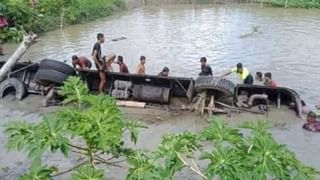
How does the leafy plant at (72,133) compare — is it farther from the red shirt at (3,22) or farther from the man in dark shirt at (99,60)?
the red shirt at (3,22)

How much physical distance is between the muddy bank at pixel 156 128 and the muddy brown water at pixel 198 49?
21 mm

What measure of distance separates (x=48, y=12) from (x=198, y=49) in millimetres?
9788

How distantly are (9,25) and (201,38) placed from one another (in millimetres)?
9356

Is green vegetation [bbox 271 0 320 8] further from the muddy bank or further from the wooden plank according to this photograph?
the wooden plank

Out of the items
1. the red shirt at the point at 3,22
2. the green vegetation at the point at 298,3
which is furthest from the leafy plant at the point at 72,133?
the green vegetation at the point at 298,3

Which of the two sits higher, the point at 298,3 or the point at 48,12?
the point at 48,12

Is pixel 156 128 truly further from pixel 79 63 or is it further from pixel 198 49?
pixel 198 49

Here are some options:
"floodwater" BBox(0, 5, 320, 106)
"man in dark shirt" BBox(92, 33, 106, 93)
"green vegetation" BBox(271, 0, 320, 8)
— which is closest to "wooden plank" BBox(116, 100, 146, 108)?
"man in dark shirt" BBox(92, 33, 106, 93)

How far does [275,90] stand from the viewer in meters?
12.5

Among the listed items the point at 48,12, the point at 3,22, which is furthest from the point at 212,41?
the point at 3,22

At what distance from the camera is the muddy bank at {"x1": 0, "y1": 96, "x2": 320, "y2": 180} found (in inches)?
374

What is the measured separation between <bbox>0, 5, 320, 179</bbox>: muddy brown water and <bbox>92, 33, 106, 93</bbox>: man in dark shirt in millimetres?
1271

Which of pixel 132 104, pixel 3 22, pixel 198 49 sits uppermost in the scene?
pixel 3 22

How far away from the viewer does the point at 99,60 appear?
12.9 metres
